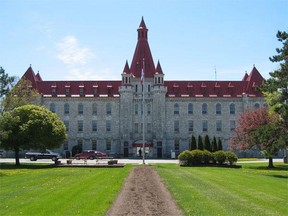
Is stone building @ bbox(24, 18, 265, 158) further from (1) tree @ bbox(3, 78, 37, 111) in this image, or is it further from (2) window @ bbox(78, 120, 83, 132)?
(1) tree @ bbox(3, 78, 37, 111)

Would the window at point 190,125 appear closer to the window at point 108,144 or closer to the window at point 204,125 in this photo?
the window at point 204,125

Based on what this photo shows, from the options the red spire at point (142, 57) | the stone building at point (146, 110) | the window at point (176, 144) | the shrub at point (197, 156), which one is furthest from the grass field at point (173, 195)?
the red spire at point (142, 57)

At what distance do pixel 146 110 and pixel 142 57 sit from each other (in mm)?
9775

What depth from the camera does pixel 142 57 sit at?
256 feet

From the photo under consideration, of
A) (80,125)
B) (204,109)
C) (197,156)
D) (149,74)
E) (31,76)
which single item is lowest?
(197,156)

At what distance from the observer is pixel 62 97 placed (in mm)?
78125

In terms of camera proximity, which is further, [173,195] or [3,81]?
[3,81]

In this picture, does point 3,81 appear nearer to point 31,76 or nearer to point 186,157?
point 186,157

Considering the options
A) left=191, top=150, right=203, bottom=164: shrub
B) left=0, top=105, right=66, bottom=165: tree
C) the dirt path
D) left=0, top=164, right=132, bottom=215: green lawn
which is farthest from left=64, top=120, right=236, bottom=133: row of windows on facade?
the dirt path

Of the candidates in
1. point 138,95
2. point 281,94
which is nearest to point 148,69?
point 138,95

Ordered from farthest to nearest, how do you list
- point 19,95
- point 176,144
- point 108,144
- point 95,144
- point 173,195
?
point 95,144, point 108,144, point 176,144, point 19,95, point 173,195

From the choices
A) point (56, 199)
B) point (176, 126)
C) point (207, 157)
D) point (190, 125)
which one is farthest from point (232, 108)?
point (56, 199)

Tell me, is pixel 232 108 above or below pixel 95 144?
above

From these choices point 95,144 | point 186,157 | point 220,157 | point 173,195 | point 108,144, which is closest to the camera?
point 173,195
